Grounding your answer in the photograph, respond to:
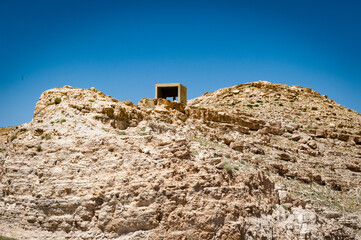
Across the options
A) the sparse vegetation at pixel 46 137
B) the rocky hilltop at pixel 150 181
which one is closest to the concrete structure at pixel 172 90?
the rocky hilltop at pixel 150 181

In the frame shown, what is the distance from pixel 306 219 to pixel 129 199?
28.3ft

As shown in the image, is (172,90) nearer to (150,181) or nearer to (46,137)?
(46,137)

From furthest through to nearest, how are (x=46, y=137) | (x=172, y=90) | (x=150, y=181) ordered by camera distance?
(x=172, y=90), (x=46, y=137), (x=150, y=181)

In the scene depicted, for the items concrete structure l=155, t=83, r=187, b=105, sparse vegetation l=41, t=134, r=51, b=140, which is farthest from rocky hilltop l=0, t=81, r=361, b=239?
concrete structure l=155, t=83, r=187, b=105

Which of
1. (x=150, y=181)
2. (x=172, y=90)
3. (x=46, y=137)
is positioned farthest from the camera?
(x=172, y=90)

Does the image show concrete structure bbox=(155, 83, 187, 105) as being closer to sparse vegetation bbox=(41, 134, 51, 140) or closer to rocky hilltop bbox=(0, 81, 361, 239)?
rocky hilltop bbox=(0, 81, 361, 239)

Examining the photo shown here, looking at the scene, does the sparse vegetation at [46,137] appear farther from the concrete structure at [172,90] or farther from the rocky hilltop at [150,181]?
the concrete structure at [172,90]

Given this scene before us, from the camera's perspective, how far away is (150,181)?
53.2ft

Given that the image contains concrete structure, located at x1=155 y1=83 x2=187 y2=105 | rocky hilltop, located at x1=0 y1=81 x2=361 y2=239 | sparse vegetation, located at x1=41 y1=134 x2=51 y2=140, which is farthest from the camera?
concrete structure, located at x1=155 y1=83 x2=187 y2=105

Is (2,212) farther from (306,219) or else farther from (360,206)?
(360,206)

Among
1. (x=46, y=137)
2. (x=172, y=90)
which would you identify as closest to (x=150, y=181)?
(x=46, y=137)

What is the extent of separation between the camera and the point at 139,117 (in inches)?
874

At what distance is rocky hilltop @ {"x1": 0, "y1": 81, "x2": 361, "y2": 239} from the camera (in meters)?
15.6

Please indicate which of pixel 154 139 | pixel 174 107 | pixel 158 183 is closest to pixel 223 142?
pixel 174 107
